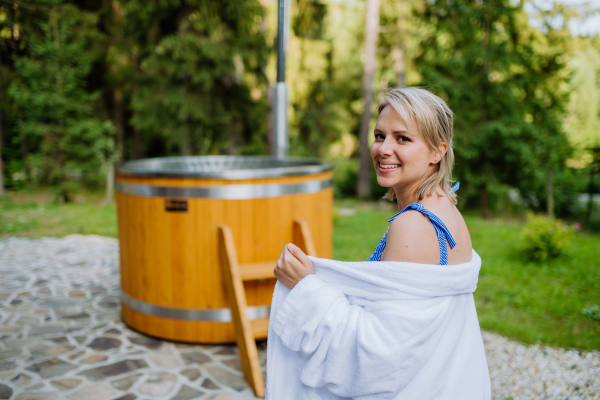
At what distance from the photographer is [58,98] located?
991 centimetres

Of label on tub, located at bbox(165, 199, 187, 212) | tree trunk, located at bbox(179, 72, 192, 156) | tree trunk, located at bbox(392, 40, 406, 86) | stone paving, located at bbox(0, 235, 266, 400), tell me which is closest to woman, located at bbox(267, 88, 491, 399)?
stone paving, located at bbox(0, 235, 266, 400)

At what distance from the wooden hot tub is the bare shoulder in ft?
7.04

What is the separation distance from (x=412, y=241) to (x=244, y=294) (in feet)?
7.51

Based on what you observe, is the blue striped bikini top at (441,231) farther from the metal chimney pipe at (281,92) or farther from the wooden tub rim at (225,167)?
the metal chimney pipe at (281,92)

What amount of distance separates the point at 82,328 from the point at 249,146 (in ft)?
30.6

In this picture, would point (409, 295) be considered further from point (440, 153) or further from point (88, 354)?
point (88, 354)

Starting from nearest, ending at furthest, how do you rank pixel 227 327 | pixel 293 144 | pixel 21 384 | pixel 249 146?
pixel 21 384 → pixel 227 327 → pixel 249 146 → pixel 293 144

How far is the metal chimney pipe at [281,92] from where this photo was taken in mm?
4789

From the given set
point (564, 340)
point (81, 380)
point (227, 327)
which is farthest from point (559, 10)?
point (81, 380)

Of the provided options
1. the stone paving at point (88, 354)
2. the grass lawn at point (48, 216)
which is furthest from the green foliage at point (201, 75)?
the stone paving at point (88, 354)

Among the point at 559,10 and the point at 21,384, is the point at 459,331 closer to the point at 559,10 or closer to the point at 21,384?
the point at 21,384

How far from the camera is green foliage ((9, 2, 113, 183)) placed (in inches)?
385

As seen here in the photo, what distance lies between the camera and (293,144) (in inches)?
590

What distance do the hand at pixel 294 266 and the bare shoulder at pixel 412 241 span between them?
27cm
